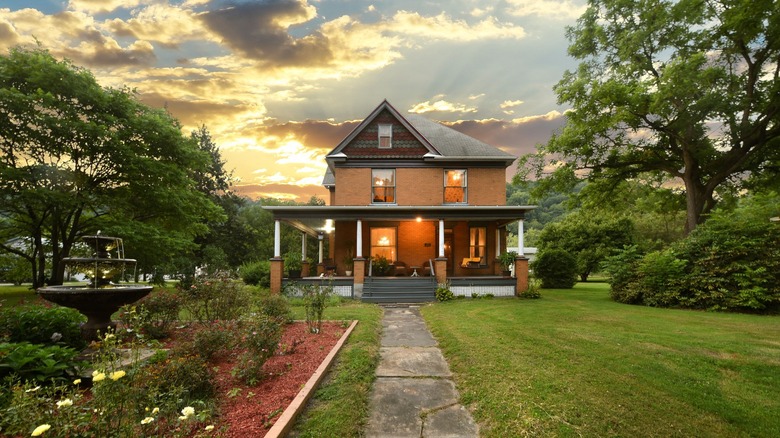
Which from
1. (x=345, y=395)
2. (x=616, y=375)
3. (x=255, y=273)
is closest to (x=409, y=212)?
(x=255, y=273)

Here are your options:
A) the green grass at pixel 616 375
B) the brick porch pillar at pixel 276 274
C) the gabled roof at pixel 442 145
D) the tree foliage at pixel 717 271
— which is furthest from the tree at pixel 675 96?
the brick porch pillar at pixel 276 274

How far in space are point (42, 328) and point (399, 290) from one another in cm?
1159

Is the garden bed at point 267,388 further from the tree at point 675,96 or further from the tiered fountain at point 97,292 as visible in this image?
the tree at point 675,96

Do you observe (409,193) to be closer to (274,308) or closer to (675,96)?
(274,308)

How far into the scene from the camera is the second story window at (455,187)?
Answer: 758 inches

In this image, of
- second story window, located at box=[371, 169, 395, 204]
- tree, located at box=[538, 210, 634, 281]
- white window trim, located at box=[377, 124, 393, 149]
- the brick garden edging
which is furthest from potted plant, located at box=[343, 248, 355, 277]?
tree, located at box=[538, 210, 634, 281]

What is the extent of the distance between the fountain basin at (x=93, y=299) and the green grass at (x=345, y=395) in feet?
13.0

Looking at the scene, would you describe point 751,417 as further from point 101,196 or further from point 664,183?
point 664,183

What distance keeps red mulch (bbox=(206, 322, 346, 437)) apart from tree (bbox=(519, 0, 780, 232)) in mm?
18501

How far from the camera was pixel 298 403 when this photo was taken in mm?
3973

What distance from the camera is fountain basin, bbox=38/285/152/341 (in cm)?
550

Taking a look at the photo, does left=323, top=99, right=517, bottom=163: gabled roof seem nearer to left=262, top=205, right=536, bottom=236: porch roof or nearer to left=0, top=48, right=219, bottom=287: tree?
left=262, top=205, right=536, bottom=236: porch roof

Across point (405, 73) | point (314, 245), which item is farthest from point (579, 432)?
point (314, 245)

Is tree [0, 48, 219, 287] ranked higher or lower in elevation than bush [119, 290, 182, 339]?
higher
